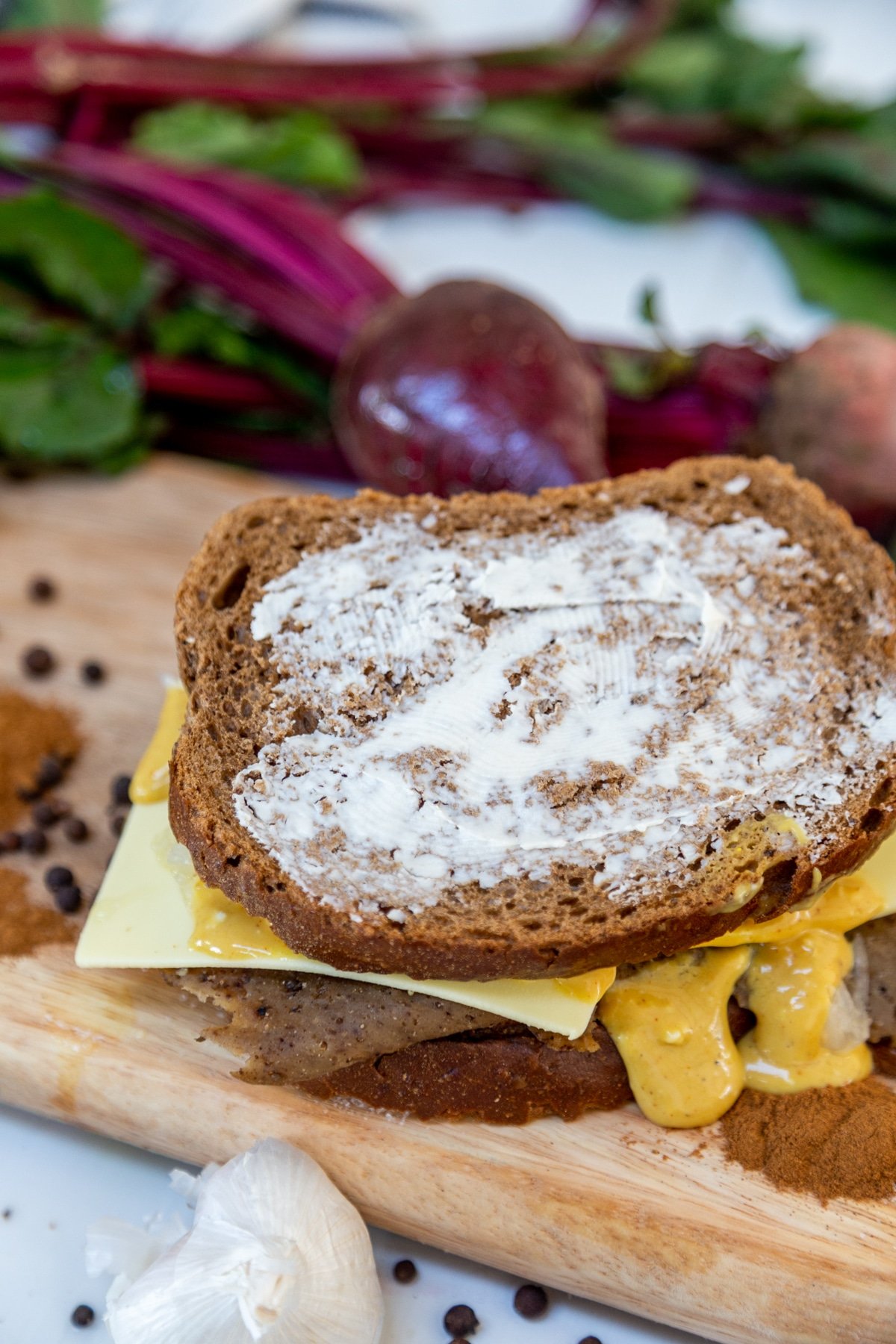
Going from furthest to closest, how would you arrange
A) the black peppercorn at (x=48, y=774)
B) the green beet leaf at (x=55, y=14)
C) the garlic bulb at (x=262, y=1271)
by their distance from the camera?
the green beet leaf at (x=55, y=14) < the black peppercorn at (x=48, y=774) < the garlic bulb at (x=262, y=1271)

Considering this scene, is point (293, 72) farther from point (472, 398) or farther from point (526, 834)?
point (526, 834)

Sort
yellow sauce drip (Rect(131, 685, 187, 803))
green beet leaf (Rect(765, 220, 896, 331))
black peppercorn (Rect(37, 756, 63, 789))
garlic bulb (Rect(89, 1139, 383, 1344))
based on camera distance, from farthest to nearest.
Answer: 1. green beet leaf (Rect(765, 220, 896, 331))
2. black peppercorn (Rect(37, 756, 63, 789))
3. yellow sauce drip (Rect(131, 685, 187, 803))
4. garlic bulb (Rect(89, 1139, 383, 1344))

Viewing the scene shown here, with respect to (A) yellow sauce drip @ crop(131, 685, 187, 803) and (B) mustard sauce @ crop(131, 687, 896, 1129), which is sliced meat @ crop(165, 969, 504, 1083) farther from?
(A) yellow sauce drip @ crop(131, 685, 187, 803)

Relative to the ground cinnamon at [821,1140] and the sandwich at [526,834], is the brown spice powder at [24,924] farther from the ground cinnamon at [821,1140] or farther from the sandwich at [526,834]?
the ground cinnamon at [821,1140]

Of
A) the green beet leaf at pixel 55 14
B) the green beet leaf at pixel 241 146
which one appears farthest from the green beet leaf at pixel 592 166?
the green beet leaf at pixel 55 14

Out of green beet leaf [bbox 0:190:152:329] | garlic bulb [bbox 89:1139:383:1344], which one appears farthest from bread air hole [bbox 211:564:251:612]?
green beet leaf [bbox 0:190:152:329]

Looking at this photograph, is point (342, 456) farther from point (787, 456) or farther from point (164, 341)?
point (787, 456)
